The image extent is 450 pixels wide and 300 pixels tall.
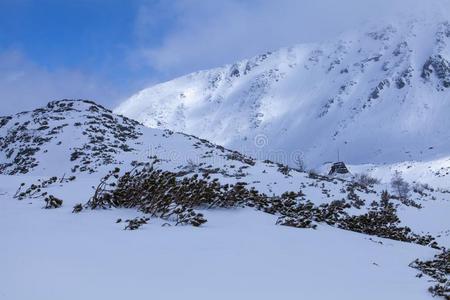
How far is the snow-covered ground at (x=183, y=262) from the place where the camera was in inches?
145

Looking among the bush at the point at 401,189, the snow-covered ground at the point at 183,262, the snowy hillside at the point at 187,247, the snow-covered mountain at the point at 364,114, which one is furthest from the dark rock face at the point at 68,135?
the snow-covered mountain at the point at 364,114

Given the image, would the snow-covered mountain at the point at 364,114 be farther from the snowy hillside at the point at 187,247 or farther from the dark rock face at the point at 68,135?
the snowy hillside at the point at 187,247

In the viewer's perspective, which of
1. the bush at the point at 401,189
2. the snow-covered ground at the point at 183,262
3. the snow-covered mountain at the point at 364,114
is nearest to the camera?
the snow-covered ground at the point at 183,262

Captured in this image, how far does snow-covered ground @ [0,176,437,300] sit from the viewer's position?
368 cm

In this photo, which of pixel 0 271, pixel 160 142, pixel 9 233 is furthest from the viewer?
pixel 160 142

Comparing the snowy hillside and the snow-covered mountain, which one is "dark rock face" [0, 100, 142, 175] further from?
the snow-covered mountain

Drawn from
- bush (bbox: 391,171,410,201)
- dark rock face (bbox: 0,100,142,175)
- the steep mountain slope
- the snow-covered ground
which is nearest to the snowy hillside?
the snow-covered ground

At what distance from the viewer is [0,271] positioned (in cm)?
366

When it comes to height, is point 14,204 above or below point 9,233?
above

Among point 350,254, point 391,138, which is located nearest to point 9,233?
point 350,254

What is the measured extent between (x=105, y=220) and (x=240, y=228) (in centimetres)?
193

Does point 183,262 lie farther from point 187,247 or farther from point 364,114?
point 364,114

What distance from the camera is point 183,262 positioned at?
473 centimetres

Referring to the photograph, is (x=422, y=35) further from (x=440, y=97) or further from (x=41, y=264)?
(x=41, y=264)
